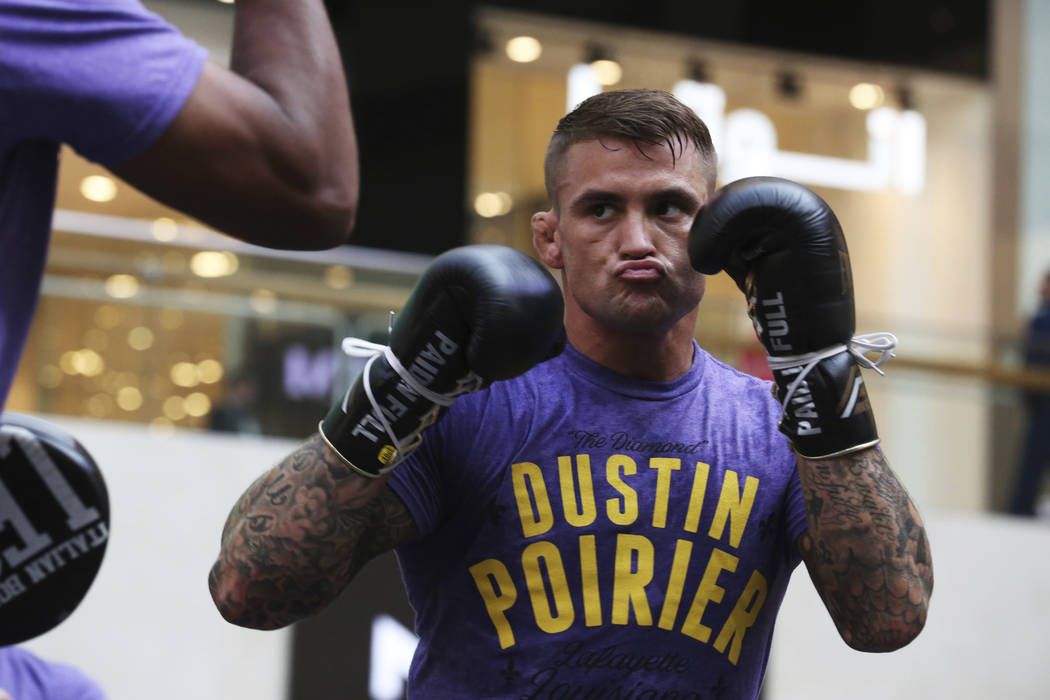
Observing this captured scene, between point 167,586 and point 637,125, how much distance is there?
13.4 ft

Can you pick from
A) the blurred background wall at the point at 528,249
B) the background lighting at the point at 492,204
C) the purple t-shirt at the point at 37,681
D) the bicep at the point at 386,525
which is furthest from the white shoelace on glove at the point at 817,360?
the background lighting at the point at 492,204

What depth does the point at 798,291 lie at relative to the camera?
6.11 ft

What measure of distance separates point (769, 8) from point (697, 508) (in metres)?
7.52

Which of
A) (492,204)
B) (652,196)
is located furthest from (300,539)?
(492,204)

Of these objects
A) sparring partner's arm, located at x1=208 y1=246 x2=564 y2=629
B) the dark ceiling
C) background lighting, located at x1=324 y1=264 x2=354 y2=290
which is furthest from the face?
the dark ceiling

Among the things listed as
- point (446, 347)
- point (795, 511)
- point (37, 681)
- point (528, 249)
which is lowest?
point (528, 249)

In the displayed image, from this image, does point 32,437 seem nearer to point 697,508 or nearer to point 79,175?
point 697,508

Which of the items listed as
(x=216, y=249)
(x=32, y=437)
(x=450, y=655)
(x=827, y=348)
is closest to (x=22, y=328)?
(x=32, y=437)

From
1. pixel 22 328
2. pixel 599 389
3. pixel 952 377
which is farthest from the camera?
pixel 952 377

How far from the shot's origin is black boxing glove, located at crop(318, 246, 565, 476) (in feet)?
5.66

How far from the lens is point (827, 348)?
1896 mm

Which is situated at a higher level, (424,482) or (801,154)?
(424,482)

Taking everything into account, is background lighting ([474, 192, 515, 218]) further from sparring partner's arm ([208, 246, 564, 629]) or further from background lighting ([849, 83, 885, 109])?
sparring partner's arm ([208, 246, 564, 629])

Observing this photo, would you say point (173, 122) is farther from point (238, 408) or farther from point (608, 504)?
point (238, 408)
